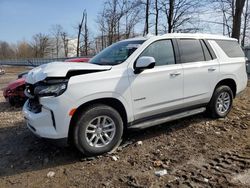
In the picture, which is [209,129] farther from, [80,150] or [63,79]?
[63,79]

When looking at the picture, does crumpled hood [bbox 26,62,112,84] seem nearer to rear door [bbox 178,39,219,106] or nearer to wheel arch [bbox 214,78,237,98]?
rear door [bbox 178,39,219,106]

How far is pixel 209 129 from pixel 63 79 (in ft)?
10.1

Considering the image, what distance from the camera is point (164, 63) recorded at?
4.91m

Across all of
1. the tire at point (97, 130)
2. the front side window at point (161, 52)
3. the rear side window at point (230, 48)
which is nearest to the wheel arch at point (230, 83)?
the rear side window at point (230, 48)

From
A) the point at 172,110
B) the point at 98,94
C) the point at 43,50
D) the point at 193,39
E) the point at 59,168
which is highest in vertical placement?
the point at 43,50

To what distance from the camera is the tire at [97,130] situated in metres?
4.05

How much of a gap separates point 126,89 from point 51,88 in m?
1.16

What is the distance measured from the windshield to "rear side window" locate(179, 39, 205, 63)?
89cm

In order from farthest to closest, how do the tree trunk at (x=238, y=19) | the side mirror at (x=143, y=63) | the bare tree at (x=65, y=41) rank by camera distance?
1. the bare tree at (x=65, y=41)
2. the tree trunk at (x=238, y=19)
3. the side mirror at (x=143, y=63)

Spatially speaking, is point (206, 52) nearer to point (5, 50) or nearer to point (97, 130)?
point (97, 130)

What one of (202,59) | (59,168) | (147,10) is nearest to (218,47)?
(202,59)

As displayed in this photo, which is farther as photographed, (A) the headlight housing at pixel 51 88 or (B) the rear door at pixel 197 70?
(B) the rear door at pixel 197 70

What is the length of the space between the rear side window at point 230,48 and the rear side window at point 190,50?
67 centimetres

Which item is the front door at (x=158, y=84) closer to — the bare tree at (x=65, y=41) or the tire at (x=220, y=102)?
the tire at (x=220, y=102)
